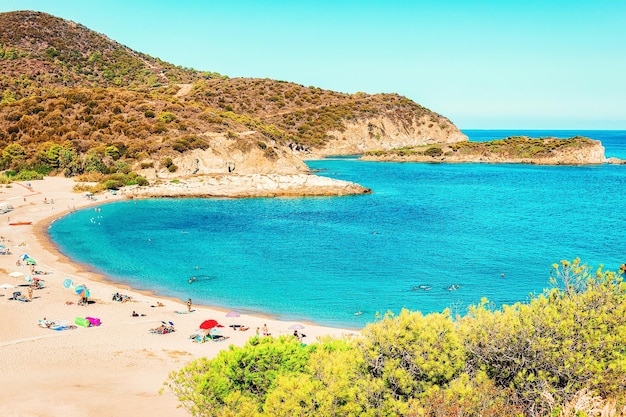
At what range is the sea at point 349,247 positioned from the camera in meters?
36.7

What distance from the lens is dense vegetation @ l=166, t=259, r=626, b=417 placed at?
1225 cm

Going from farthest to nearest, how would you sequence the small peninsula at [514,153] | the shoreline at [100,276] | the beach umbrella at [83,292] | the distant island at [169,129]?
the small peninsula at [514,153], the distant island at [169,129], the beach umbrella at [83,292], the shoreline at [100,276]

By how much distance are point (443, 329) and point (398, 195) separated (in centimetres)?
7546

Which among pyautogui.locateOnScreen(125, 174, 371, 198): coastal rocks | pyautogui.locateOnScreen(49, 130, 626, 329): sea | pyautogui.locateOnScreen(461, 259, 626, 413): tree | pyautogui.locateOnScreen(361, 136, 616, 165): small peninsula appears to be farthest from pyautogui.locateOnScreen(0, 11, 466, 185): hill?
pyautogui.locateOnScreen(461, 259, 626, 413): tree

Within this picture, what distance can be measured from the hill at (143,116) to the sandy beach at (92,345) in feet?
174

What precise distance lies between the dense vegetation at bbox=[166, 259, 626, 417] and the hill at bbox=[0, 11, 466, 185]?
82596 mm

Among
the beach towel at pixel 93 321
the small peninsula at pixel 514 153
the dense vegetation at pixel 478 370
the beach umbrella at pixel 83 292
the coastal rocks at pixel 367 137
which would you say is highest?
the coastal rocks at pixel 367 137

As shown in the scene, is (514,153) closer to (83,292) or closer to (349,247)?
(349,247)

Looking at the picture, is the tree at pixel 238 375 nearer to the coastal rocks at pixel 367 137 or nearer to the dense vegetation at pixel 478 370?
the dense vegetation at pixel 478 370

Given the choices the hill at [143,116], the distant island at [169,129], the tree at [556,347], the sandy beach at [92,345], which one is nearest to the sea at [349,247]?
the sandy beach at [92,345]

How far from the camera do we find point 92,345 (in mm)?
26609

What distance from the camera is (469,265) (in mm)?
44688

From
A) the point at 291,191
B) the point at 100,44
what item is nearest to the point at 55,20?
the point at 100,44

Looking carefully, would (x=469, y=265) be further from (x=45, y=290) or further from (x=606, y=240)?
(x=45, y=290)
